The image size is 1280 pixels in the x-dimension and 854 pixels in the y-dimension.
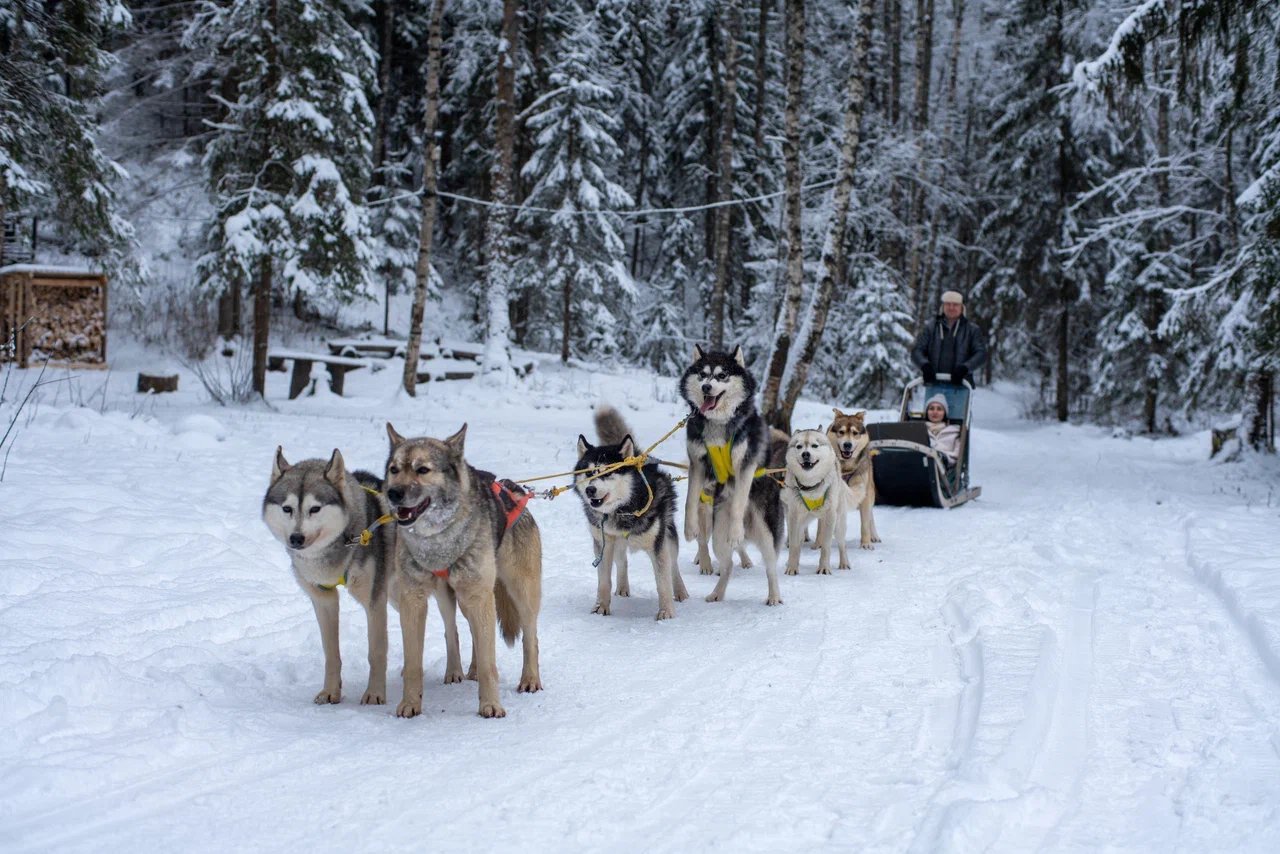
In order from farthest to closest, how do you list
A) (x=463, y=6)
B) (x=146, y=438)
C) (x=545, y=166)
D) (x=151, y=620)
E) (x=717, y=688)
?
(x=463, y=6) → (x=545, y=166) → (x=146, y=438) → (x=151, y=620) → (x=717, y=688)

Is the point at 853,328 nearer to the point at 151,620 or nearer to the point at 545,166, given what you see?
the point at 545,166

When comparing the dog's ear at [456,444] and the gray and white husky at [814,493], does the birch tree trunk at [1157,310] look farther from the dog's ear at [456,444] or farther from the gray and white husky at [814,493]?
the dog's ear at [456,444]

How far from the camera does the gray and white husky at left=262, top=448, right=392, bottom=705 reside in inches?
154

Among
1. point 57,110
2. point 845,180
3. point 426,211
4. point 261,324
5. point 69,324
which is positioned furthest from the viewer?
point 69,324

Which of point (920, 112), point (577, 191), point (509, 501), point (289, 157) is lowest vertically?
point (509, 501)

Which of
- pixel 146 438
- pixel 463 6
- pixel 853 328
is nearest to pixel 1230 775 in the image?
pixel 146 438

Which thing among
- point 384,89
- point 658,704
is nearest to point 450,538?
point 658,704

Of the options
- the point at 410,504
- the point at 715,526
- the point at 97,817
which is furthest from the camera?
the point at 715,526

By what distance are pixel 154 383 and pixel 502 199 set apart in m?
7.64

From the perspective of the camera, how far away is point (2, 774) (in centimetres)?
301

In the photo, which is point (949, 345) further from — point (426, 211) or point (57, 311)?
point (57, 311)

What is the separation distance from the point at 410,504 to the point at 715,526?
327 centimetres

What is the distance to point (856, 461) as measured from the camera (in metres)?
8.38

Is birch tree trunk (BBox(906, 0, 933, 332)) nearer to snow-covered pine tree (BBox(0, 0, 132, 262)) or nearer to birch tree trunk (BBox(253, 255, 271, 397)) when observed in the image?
birch tree trunk (BBox(253, 255, 271, 397))
